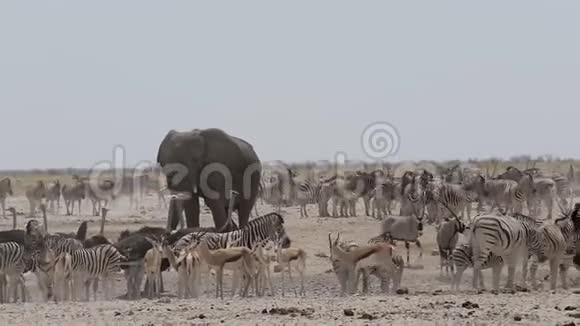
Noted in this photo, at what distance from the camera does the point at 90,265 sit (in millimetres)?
16438

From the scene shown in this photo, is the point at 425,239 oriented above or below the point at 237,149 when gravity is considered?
below

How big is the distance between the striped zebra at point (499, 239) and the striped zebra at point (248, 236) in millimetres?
3813

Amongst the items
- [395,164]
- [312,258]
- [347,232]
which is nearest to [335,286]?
[312,258]

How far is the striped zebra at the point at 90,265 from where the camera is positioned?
634 inches

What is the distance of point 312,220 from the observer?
32.3m

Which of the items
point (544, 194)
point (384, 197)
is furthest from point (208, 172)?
A: point (544, 194)

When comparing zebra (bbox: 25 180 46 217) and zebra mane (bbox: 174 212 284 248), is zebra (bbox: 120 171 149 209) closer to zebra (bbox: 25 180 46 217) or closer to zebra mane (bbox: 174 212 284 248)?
zebra (bbox: 25 180 46 217)

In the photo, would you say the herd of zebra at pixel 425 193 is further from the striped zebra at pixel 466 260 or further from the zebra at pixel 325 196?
the striped zebra at pixel 466 260

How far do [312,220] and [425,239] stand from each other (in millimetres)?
6692

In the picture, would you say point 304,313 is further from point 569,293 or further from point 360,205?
point 360,205

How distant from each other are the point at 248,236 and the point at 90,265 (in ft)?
10.8

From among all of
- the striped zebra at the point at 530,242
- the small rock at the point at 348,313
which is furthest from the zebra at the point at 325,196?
the small rock at the point at 348,313

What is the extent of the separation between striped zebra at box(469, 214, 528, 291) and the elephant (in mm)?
6829

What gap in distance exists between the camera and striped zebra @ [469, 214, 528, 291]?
15.9 meters
